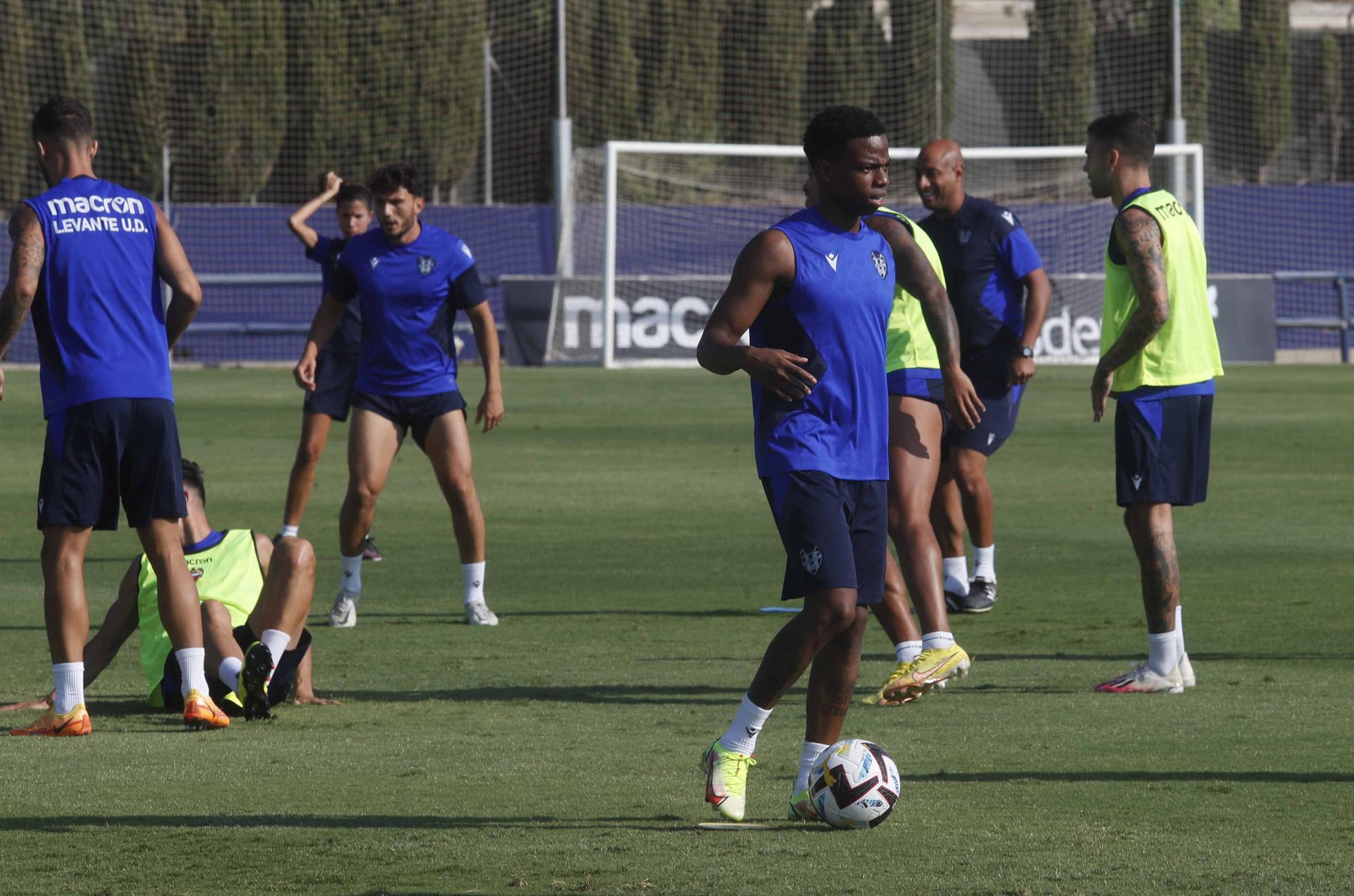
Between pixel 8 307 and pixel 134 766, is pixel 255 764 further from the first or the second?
pixel 8 307

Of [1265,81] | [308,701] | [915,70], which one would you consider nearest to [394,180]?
[308,701]

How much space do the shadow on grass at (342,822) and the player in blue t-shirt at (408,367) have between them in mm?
4301

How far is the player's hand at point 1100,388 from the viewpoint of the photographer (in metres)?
7.79

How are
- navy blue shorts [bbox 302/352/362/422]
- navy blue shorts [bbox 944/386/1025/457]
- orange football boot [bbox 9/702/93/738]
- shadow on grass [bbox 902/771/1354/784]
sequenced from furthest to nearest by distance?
navy blue shorts [bbox 302/352/362/422] < navy blue shorts [bbox 944/386/1025/457] < orange football boot [bbox 9/702/93/738] < shadow on grass [bbox 902/771/1354/784]

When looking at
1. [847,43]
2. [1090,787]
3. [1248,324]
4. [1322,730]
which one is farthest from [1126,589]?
[847,43]

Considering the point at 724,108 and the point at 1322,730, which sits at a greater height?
the point at 724,108

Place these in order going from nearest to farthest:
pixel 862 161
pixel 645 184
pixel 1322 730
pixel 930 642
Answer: pixel 862 161
pixel 1322 730
pixel 930 642
pixel 645 184

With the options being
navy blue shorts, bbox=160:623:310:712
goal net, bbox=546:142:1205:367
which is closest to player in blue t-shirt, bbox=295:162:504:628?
navy blue shorts, bbox=160:623:310:712

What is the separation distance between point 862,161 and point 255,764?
8.66ft

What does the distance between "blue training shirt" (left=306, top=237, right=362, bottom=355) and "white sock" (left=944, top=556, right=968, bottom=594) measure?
157 inches

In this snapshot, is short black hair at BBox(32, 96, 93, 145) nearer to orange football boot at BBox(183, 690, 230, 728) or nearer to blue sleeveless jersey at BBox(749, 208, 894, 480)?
orange football boot at BBox(183, 690, 230, 728)

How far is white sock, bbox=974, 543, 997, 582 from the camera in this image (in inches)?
415

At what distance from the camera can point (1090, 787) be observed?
19.7 feet

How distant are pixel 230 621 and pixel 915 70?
35632mm
